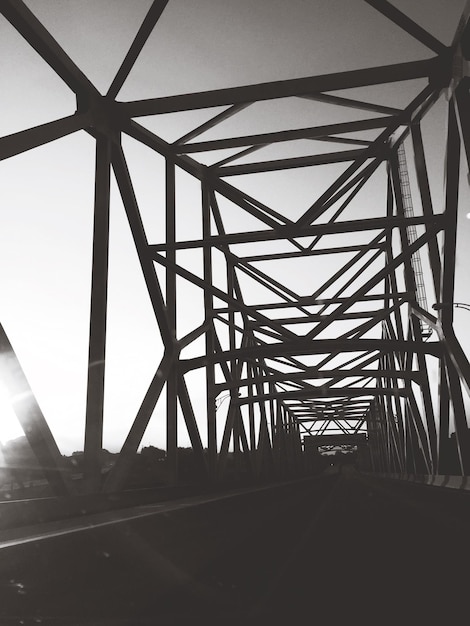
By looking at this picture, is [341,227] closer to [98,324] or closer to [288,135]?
[288,135]

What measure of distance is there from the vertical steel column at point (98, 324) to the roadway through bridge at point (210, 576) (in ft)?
5.48

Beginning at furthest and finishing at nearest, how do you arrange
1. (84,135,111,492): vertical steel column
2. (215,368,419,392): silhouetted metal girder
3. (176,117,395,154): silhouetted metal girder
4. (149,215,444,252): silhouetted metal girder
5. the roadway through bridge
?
1. (215,368,419,392): silhouetted metal girder
2. (149,215,444,252): silhouetted metal girder
3. (176,117,395,154): silhouetted metal girder
4. (84,135,111,492): vertical steel column
5. the roadway through bridge

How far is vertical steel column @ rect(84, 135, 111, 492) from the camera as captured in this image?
21.7ft

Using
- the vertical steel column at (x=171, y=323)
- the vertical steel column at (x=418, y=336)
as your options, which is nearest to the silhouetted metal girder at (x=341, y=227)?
the vertical steel column at (x=171, y=323)

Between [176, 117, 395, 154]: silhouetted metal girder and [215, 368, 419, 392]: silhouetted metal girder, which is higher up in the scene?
[176, 117, 395, 154]: silhouetted metal girder

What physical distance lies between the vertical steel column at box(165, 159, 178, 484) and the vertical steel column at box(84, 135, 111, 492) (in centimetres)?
324

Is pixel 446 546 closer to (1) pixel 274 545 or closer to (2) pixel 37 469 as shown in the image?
(1) pixel 274 545

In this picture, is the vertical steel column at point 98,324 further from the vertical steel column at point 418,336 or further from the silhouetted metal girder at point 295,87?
the vertical steel column at point 418,336

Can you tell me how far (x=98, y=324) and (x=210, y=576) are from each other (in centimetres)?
396

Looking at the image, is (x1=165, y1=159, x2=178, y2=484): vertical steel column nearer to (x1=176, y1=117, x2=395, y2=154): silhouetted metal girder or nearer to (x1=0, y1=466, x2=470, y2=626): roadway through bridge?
(x1=176, y1=117, x2=395, y2=154): silhouetted metal girder

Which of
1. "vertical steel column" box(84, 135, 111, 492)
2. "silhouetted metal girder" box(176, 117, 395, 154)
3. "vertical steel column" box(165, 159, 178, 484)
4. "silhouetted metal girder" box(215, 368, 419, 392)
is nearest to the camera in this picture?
"vertical steel column" box(84, 135, 111, 492)

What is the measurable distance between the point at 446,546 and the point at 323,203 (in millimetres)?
7719

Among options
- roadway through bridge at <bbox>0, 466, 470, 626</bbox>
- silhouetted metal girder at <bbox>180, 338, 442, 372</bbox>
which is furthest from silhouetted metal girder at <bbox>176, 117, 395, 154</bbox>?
roadway through bridge at <bbox>0, 466, 470, 626</bbox>

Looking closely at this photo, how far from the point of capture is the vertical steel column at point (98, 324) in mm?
6629
